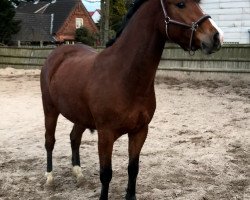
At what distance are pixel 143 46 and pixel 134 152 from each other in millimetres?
1057

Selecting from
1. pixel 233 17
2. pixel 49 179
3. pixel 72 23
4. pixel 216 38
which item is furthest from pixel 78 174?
pixel 72 23

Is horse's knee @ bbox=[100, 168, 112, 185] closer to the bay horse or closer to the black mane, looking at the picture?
the bay horse

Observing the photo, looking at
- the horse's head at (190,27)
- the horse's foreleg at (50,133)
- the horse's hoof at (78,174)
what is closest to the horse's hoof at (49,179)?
the horse's foreleg at (50,133)

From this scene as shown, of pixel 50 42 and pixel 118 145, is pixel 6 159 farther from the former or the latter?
pixel 50 42

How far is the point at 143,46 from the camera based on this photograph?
324 centimetres

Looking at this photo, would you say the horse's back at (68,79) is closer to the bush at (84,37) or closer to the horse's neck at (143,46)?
the horse's neck at (143,46)

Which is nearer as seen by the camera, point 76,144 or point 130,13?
point 130,13

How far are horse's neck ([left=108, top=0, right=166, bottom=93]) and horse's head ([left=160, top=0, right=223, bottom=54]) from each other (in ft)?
0.51

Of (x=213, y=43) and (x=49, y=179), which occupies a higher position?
(x=213, y=43)

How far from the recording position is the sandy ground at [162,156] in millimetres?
4254

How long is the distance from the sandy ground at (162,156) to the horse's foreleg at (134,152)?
24cm

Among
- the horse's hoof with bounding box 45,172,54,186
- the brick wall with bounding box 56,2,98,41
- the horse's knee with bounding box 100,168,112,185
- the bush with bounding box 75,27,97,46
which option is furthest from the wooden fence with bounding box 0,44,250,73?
the brick wall with bounding box 56,2,98,41

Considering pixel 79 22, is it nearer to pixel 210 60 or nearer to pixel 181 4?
pixel 210 60

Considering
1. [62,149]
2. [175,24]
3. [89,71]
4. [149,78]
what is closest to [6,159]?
[62,149]
